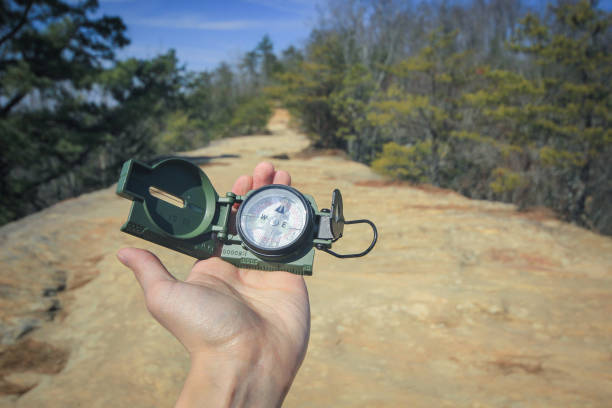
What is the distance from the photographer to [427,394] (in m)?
3.01

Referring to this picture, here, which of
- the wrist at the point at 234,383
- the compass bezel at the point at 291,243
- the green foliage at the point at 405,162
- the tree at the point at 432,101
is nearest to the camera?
the wrist at the point at 234,383

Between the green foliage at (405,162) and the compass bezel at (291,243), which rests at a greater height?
the compass bezel at (291,243)

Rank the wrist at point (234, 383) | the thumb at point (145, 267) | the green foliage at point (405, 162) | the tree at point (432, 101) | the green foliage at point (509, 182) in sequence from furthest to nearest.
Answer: the green foliage at point (405, 162) < the tree at point (432, 101) < the green foliage at point (509, 182) < the thumb at point (145, 267) < the wrist at point (234, 383)

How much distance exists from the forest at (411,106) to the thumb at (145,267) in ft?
30.5

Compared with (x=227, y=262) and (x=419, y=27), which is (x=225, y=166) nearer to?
(x=227, y=262)

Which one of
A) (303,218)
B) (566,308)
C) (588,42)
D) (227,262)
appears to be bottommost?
(566,308)

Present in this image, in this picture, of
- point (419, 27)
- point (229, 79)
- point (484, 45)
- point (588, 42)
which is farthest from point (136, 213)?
point (229, 79)

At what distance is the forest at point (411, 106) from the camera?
1041 cm

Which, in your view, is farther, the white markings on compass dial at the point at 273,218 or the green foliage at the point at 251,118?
the green foliage at the point at 251,118

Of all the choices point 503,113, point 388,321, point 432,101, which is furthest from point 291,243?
point 432,101

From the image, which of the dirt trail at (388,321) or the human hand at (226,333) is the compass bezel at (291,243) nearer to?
the human hand at (226,333)

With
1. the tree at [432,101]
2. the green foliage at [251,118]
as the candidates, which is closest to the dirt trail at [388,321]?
the tree at [432,101]

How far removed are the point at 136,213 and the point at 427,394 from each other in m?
2.39

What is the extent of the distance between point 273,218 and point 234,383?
3.34ft
